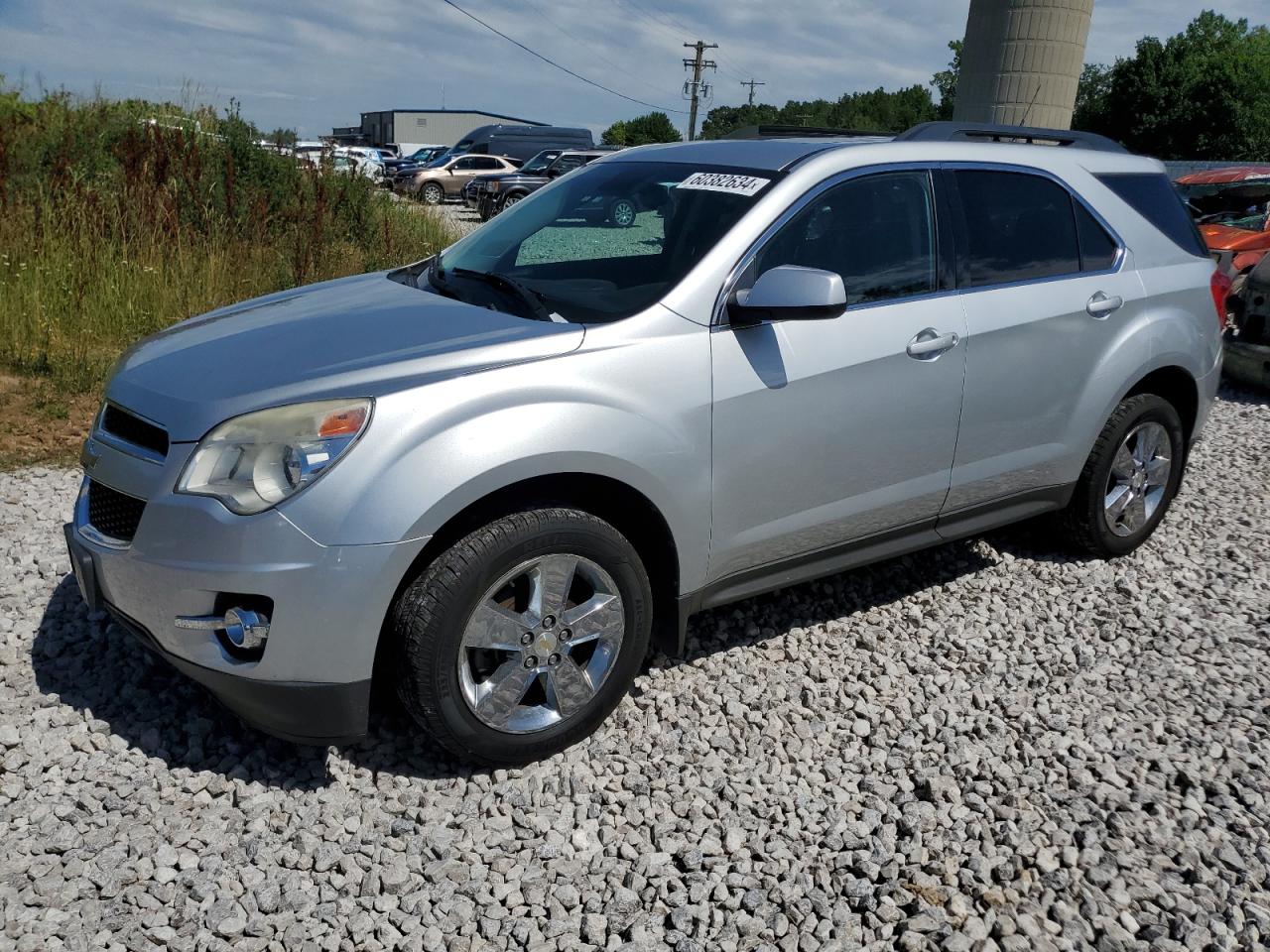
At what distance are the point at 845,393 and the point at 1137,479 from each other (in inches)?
82.6

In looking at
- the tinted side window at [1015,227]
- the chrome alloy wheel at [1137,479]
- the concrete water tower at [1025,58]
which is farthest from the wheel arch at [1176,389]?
the concrete water tower at [1025,58]

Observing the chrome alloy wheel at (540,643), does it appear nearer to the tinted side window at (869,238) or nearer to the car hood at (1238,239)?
the tinted side window at (869,238)

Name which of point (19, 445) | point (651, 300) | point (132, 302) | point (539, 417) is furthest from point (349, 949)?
point (132, 302)

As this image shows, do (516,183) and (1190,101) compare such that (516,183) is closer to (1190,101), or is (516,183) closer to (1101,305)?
(1101,305)

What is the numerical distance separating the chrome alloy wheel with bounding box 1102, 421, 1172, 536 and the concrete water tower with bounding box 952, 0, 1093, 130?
628 inches

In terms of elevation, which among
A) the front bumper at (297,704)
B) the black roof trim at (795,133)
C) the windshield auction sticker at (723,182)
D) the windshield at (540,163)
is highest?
the windshield at (540,163)

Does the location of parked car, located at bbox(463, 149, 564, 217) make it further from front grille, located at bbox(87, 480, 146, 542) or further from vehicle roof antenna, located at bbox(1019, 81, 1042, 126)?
front grille, located at bbox(87, 480, 146, 542)

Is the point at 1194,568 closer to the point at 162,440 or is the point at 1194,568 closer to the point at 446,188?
the point at 162,440

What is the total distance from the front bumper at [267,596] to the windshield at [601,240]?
108 cm

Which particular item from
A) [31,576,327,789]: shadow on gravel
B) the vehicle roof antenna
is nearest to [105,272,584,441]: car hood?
[31,576,327,789]: shadow on gravel

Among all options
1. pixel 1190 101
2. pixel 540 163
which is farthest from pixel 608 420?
pixel 1190 101

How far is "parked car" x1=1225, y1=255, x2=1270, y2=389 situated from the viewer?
821 cm

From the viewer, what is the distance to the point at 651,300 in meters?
3.21

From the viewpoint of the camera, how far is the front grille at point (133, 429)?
2.87 meters
